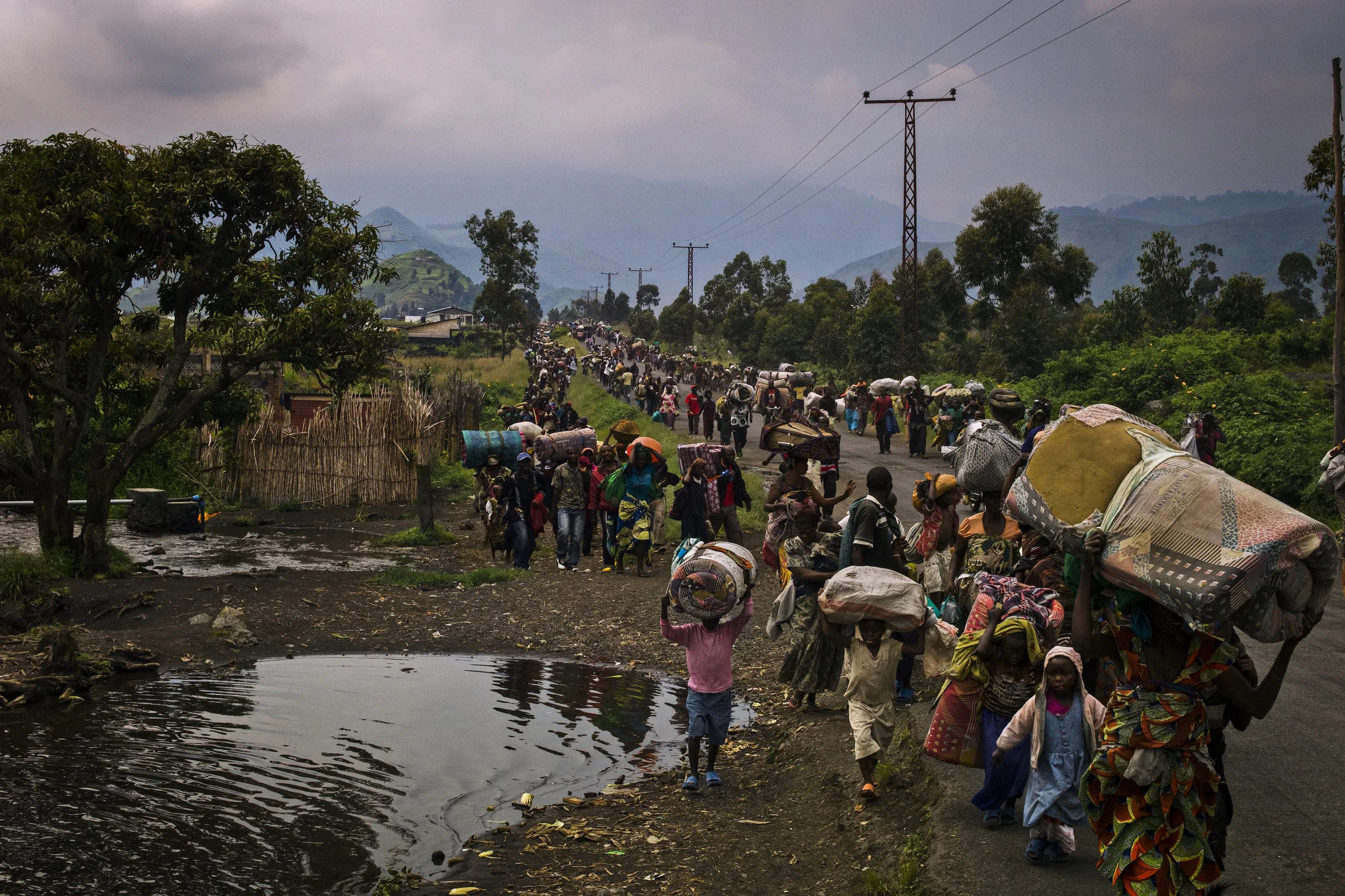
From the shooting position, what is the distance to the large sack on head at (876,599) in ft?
21.1

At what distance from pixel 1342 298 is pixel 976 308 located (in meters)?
26.1

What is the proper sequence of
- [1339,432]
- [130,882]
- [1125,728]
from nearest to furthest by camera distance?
1. [1125,728]
2. [130,882]
3. [1339,432]

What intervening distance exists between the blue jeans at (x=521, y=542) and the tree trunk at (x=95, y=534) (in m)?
5.04

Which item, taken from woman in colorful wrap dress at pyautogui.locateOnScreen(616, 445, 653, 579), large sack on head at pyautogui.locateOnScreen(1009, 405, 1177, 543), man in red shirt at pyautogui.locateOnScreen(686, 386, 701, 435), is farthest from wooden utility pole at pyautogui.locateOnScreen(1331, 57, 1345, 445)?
large sack on head at pyautogui.locateOnScreen(1009, 405, 1177, 543)

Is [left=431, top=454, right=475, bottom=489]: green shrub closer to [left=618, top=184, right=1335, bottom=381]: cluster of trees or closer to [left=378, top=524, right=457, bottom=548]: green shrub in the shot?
[left=378, top=524, right=457, bottom=548]: green shrub

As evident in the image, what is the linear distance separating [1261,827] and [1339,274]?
56.9 ft

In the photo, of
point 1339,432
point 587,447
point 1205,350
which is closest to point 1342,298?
point 1339,432

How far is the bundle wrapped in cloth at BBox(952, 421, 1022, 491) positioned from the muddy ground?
165 centimetres

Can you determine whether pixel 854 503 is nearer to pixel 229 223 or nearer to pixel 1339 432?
pixel 229 223

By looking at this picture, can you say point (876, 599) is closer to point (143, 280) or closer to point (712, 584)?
point (712, 584)

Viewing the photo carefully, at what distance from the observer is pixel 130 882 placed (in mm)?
6059

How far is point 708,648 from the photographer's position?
7.11 metres

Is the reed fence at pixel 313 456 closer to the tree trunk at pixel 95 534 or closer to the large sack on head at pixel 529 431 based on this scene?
the large sack on head at pixel 529 431

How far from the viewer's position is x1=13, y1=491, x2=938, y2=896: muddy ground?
20.1ft
